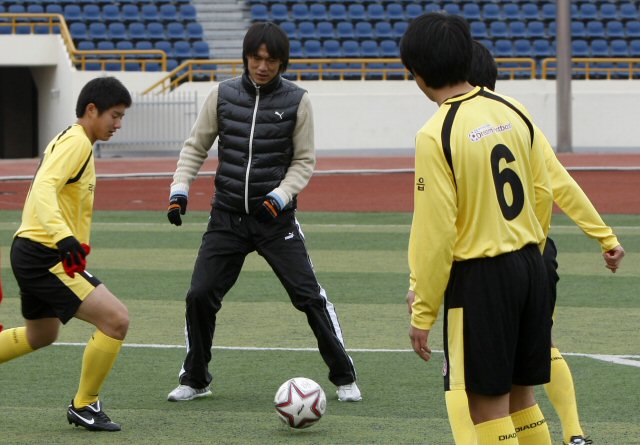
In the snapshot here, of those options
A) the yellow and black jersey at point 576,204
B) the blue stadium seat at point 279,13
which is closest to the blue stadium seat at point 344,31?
the blue stadium seat at point 279,13

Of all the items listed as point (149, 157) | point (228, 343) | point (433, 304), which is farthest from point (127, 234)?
point (149, 157)

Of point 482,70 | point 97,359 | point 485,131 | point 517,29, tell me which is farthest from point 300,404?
point 517,29

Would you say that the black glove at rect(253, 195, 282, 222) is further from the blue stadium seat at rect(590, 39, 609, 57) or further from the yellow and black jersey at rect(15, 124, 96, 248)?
the blue stadium seat at rect(590, 39, 609, 57)

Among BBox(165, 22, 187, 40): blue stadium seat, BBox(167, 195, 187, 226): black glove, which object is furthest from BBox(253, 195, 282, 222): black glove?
BBox(165, 22, 187, 40): blue stadium seat

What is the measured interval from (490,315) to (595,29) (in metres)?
33.5

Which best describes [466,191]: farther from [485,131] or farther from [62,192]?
[62,192]

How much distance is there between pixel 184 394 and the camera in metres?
6.90

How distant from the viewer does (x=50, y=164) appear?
19.3 ft

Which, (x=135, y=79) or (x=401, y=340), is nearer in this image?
(x=401, y=340)

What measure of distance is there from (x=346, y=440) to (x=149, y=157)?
2637 cm

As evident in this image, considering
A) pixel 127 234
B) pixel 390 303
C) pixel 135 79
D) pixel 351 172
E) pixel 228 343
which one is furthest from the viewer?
pixel 135 79

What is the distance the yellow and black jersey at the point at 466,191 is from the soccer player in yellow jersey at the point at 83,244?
2.24m

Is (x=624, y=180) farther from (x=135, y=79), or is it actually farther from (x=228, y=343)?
(x=228, y=343)

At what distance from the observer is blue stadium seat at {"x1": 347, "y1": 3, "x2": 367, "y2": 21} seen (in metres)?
36.0
